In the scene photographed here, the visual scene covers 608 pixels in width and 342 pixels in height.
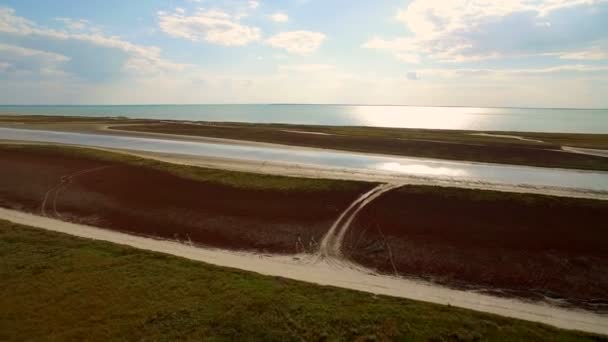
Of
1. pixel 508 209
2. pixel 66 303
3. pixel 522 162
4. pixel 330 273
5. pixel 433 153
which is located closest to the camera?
pixel 66 303

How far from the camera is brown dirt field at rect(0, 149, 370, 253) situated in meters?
23.3

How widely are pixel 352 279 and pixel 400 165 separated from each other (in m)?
29.1

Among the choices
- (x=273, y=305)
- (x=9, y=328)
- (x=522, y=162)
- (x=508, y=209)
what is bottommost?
(x=9, y=328)

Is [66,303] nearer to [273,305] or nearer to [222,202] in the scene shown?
[273,305]

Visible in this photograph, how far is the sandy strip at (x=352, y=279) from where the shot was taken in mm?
14211

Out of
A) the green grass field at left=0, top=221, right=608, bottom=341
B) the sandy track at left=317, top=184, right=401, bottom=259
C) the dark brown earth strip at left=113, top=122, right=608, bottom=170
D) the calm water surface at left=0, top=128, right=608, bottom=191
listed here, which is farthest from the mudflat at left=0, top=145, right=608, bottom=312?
the dark brown earth strip at left=113, top=122, right=608, bottom=170

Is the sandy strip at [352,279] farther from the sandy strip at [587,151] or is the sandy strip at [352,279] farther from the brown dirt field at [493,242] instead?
the sandy strip at [587,151]

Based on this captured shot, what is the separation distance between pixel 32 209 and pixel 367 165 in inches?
1378

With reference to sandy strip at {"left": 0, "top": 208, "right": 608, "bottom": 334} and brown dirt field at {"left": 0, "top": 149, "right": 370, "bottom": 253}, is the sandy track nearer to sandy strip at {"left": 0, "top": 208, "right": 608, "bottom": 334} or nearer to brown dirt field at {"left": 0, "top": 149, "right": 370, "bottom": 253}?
brown dirt field at {"left": 0, "top": 149, "right": 370, "bottom": 253}

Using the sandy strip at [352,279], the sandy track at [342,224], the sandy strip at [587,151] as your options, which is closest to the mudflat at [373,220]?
the sandy track at [342,224]

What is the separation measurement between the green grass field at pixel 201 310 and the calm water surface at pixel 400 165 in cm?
2552

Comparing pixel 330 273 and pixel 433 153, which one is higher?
pixel 433 153

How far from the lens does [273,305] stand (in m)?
13.8

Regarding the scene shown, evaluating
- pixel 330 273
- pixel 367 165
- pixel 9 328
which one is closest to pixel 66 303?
pixel 9 328
